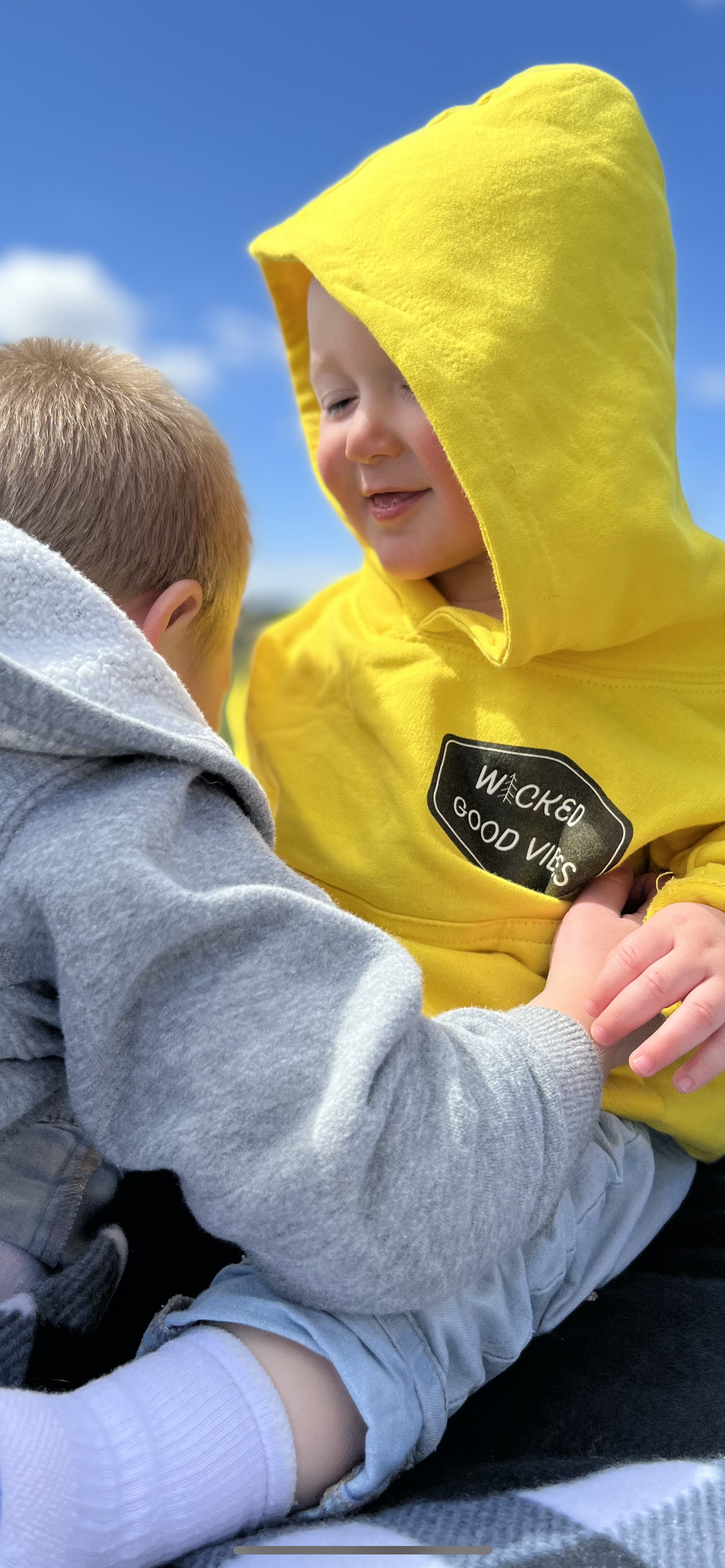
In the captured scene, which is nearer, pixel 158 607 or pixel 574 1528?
pixel 574 1528

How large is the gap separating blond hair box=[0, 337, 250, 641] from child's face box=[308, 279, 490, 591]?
0.15 m

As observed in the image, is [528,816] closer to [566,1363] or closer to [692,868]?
[692,868]

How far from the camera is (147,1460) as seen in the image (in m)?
0.72

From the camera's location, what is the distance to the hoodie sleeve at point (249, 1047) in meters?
0.75

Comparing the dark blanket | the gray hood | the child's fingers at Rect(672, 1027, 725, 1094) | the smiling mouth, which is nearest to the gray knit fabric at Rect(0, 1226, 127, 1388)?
the dark blanket

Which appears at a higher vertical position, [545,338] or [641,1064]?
[545,338]

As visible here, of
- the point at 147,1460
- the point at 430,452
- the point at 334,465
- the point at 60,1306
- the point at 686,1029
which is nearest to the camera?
the point at 147,1460

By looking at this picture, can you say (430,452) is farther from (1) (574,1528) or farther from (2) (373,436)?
(1) (574,1528)

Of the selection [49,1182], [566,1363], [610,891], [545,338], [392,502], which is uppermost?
[545,338]

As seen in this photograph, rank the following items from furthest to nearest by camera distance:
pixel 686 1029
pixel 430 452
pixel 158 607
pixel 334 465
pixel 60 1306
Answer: pixel 334 465 → pixel 430 452 → pixel 158 607 → pixel 686 1029 → pixel 60 1306

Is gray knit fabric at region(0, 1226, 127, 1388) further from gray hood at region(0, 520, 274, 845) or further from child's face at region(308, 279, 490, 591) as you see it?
child's face at region(308, 279, 490, 591)

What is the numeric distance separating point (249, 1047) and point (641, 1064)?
1.17ft

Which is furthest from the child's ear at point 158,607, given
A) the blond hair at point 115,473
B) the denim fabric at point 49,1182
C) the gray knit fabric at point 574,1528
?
the gray knit fabric at point 574,1528

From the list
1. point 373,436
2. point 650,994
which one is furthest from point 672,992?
point 373,436
